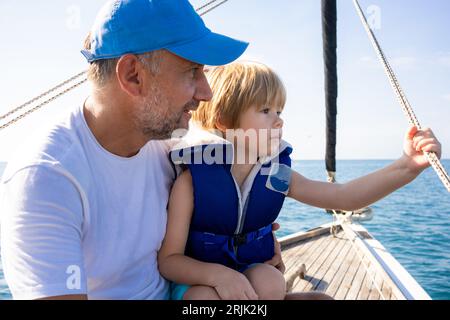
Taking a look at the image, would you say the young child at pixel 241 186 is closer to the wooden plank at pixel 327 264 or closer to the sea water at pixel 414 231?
the wooden plank at pixel 327 264

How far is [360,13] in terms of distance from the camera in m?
2.85

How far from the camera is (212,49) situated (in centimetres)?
146

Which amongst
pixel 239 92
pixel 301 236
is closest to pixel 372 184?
pixel 239 92

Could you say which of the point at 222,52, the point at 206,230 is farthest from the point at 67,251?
the point at 222,52

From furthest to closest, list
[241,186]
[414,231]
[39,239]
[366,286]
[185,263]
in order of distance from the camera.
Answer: [414,231], [366,286], [241,186], [185,263], [39,239]

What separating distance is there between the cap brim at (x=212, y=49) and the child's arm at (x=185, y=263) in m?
0.44

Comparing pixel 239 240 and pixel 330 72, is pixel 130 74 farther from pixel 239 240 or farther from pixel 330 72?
pixel 330 72

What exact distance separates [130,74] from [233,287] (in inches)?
31.1

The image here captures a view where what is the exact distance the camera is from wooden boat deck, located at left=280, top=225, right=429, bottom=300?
12.0 feet

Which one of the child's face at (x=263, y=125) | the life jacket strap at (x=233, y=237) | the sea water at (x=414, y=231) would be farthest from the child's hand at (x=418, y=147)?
the sea water at (x=414, y=231)

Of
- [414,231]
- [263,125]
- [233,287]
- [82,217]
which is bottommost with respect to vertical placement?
[414,231]

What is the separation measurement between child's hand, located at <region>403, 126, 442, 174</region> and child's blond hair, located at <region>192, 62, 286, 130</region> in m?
0.49

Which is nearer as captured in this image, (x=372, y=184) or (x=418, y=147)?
(x=418, y=147)

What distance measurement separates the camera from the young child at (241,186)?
1496 mm
